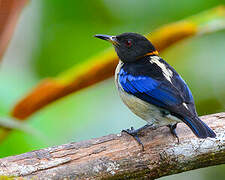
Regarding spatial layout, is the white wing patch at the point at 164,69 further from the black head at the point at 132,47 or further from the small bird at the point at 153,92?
the black head at the point at 132,47

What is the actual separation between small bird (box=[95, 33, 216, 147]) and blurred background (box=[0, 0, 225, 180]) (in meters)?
1.20

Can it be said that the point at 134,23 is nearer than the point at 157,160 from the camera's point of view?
No

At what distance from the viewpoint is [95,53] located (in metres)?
7.60

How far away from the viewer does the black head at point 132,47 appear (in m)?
5.50

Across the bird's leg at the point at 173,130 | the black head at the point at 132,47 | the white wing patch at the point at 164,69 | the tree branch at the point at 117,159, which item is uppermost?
the black head at the point at 132,47

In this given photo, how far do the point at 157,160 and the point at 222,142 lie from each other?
636 millimetres

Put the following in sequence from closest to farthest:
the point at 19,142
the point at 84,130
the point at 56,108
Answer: the point at 19,142
the point at 84,130
the point at 56,108

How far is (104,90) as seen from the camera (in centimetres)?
718

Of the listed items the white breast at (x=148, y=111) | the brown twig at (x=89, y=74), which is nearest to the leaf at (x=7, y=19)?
the brown twig at (x=89, y=74)

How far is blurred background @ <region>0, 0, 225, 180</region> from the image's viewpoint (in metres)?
6.44

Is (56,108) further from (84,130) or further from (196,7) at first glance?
(196,7)

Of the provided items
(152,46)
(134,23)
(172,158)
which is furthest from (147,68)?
(134,23)

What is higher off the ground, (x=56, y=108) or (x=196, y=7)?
(x=196, y=7)

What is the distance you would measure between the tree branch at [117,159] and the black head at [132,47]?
1.37 meters
